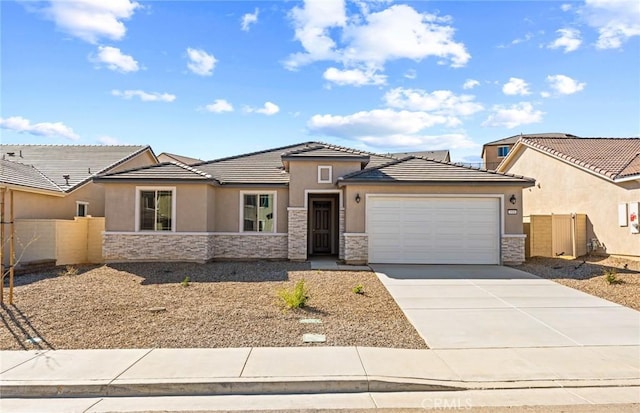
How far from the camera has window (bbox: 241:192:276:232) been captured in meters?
16.1

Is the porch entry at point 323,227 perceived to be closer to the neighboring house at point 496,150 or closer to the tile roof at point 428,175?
the tile roof at point 428,175

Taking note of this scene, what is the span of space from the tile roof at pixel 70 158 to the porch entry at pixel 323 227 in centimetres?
1008

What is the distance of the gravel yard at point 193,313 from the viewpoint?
6.57m

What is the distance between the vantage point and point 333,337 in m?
6.67

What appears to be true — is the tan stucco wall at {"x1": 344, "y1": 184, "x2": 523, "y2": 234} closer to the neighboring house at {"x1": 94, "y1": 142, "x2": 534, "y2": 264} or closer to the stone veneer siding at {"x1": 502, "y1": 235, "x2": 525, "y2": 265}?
the neighboring house at {"x1": 94, "y1": 142, "x2": 534, "y2": 264}

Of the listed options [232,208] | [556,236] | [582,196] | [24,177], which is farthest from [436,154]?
[24,177]

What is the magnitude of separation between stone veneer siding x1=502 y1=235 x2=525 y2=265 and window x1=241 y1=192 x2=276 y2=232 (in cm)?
829

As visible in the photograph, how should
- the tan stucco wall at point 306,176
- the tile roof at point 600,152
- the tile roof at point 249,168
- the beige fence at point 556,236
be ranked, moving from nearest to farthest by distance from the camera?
the tile roof at point 249,168 < the tan stucco wall at point 306,176 < the tile roof at point 600,152 < the beige fence at point 556,236

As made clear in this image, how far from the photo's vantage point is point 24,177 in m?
16.3

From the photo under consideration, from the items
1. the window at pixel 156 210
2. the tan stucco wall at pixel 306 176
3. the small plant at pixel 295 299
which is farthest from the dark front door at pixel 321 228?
the small plant at pixel 295 299

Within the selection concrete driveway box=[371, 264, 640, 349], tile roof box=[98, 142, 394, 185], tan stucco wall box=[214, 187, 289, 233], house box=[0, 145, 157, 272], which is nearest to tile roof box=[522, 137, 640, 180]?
concrete driveway box=[371, 264, 640, 349]

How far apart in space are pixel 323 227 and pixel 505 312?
425 inches

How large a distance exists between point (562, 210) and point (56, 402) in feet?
65.9

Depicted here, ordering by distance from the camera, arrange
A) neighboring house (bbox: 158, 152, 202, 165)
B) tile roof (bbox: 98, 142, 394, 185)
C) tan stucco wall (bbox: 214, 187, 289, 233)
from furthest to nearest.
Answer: neighboring house (bbox: 158, 152, 202, 165)
tan stucco wall (bbox: 214, 187, 289, 233)
tile roof (bbox: 98, 142, 394, 185)
